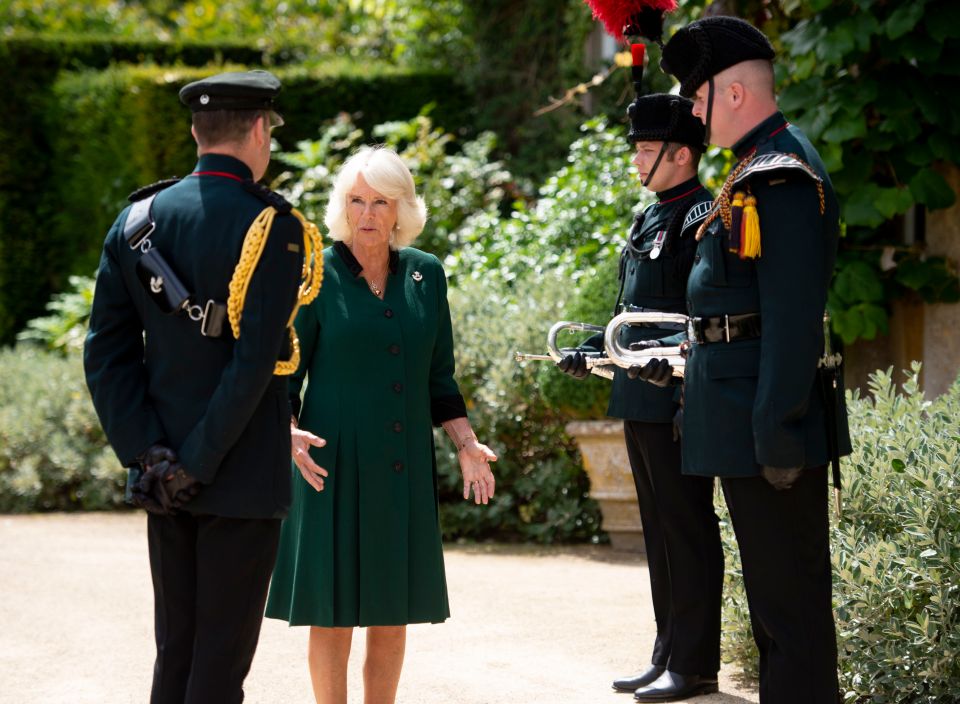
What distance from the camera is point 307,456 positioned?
10.8 feet

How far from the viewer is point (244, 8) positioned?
52.2 feet

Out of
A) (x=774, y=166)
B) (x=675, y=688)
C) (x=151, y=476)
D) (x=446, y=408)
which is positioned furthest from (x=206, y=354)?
(x=675, y=688)

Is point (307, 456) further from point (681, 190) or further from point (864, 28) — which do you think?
point (864, 28)

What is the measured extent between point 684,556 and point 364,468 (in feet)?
3.74

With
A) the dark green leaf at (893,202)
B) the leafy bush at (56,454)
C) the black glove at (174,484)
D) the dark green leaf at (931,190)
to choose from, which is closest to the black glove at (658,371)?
the black glove at (174,484)

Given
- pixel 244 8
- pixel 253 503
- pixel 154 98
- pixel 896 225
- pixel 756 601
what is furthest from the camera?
pixel 244 8

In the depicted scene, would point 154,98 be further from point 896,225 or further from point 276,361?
point 276,361

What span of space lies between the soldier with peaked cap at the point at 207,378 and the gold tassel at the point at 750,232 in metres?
1.02

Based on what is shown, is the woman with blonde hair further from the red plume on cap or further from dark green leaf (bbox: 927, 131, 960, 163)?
dark green leaf (bbox: 927, 131, 960, 163)

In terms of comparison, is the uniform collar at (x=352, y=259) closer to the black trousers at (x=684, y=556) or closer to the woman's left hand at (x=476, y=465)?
the woman's left hand at (x=476, y=465)

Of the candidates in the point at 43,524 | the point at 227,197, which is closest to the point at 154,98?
the point at 43,524

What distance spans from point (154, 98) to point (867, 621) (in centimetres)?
884

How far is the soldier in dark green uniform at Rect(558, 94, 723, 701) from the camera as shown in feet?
12.8

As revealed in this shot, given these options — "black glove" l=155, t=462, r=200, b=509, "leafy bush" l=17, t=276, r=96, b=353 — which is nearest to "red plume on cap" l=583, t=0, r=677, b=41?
"black glove" l=155, t=462, r=200, b=509
